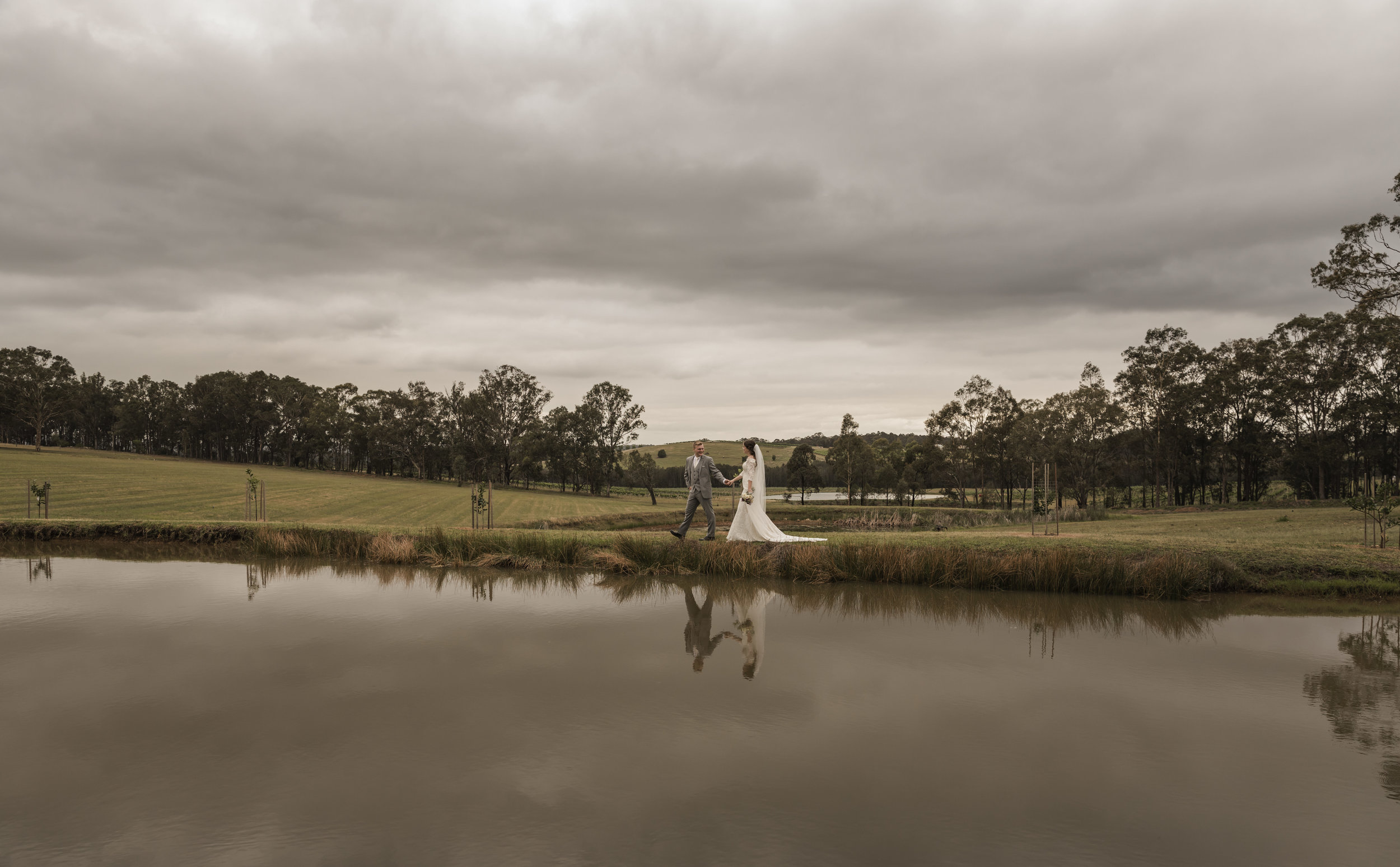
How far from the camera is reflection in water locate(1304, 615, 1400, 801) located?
5.98 metres

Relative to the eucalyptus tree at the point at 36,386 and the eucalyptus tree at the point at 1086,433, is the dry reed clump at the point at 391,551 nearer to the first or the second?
the eucalyptus tree at the point at 1086,433

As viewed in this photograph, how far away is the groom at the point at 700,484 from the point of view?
15.7m

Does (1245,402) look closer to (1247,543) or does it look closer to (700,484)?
(1247,543)

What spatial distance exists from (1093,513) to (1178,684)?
32.6 m

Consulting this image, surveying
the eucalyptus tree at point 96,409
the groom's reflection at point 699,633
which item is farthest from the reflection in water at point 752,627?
the eucalyptus tree at point 96,409

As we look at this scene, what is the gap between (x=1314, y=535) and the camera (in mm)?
18297

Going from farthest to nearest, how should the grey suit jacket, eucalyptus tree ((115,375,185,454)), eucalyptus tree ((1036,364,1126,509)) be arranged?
eucalyptus tree ((115,375,185,454))
eucalyptus tree ((1036,364,1126,509))
the grey suit jacket

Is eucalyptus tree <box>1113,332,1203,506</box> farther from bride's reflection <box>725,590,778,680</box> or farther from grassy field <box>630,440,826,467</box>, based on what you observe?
grassy field <box>630,440,826,467</box>

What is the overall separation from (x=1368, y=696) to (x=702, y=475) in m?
11.0

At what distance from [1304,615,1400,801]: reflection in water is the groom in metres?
9.85

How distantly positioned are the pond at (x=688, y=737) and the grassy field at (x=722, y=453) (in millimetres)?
111357

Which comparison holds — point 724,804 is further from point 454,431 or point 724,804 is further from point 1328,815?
point 454,431

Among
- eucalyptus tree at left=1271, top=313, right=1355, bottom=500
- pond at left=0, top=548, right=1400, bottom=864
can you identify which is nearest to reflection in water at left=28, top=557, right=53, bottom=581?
pond at left=0, top=548, right=1400, bottom=864

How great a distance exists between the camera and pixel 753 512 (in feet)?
51.3
